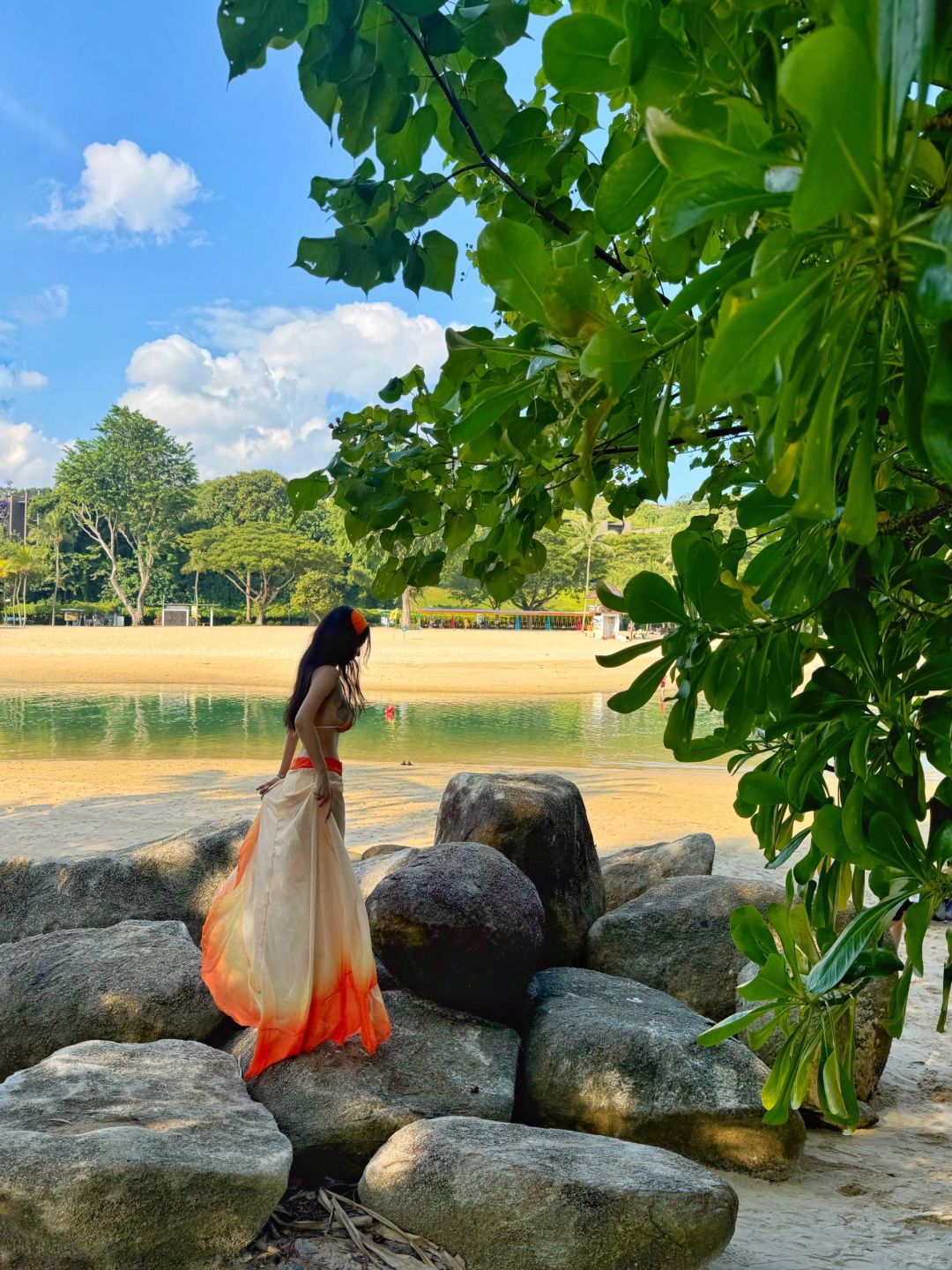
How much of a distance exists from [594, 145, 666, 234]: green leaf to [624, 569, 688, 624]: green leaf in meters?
0.42

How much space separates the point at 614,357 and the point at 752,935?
901 millimetres

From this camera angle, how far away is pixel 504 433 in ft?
5.23

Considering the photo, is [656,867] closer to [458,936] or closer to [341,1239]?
[458,936]

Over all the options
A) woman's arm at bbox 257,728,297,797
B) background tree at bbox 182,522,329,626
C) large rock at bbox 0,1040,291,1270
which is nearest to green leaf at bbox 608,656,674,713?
large rock at bbox 0,1040,291,1270

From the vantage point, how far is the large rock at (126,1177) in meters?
2.54

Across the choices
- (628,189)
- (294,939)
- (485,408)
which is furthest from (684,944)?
(628,189)

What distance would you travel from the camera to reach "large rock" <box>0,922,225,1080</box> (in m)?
3.87

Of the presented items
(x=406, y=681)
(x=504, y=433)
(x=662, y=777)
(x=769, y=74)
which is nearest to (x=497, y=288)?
(x=769, y=74)

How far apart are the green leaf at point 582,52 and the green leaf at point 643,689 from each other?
1.95ft

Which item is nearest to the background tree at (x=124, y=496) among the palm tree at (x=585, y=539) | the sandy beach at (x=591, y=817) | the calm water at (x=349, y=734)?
the sandy beach at (x=591, y=817)

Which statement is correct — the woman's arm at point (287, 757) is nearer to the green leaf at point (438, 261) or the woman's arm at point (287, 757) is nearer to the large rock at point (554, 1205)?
the large rock at point (554, 1205)

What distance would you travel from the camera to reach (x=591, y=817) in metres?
12.4

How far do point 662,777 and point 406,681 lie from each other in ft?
56.8

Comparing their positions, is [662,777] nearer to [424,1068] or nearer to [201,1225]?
[424,1068]
